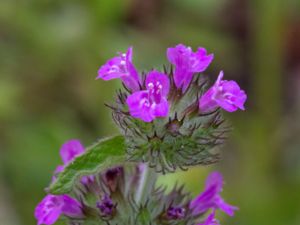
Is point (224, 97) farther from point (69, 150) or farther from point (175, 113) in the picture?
point (69, 150)

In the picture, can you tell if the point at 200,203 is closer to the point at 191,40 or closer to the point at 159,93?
the point at 159,93

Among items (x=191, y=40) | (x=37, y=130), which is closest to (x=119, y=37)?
(x=191, y=40)

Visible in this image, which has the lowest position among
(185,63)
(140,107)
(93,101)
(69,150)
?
(140,107)

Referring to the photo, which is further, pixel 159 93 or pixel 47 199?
pixel 47 199

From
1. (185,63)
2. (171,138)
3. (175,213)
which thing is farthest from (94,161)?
(185,63)

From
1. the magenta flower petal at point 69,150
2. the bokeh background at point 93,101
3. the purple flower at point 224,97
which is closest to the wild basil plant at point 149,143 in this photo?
the purple flower at point 224,97

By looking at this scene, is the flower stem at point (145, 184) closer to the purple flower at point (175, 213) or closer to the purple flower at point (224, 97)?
the purple flower at point (175, 213)

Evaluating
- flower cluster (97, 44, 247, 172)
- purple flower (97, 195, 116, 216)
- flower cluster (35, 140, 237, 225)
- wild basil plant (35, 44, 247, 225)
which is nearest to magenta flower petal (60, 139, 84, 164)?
flower cluster (35, 140, 237, 225)
